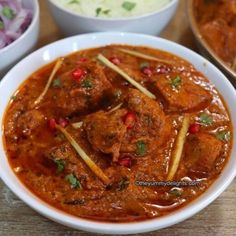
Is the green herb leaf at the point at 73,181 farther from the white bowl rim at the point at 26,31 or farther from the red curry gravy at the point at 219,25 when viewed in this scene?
the red curry gravy at the point at 219,25

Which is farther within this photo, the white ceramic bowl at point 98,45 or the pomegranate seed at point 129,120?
the pomegranate seed at point 129,120

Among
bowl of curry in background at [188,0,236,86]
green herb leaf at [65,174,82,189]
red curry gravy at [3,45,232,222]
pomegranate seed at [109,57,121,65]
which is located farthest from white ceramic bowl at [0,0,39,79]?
bowl of curry in background at [188,0,236,86]

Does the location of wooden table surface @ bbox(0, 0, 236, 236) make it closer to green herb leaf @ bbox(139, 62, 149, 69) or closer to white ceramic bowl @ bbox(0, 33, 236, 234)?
white ceramic bowl @ bbox(0, 33, 236, 234)

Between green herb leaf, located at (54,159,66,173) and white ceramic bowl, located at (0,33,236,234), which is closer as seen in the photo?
white ceramic bowl, located at (0,33,236,234)

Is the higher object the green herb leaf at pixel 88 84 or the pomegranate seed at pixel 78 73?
the pomegranate seed at pixel 78 73

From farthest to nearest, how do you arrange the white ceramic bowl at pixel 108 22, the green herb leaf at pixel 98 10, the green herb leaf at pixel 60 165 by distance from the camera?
1. the green herb leaf at pixel 98 10
2. the white ceramic bowl at pixel 108 22
3. the green herb leaf at pixel 60 165

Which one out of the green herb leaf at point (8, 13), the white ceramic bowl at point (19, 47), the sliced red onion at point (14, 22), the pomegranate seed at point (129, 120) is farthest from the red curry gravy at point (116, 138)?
the green herb leaf at point (8, 13)

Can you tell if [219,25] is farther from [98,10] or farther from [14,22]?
[14,22]

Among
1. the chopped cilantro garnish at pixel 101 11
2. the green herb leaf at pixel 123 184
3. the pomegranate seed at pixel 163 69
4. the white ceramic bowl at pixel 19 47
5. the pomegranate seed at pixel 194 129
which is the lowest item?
the pomegranate seed at pixel 194 129
